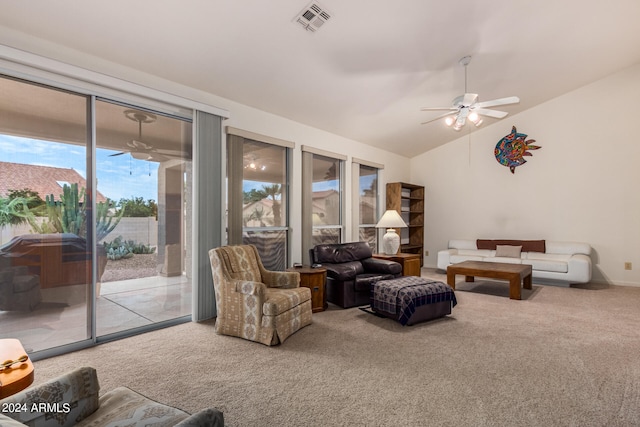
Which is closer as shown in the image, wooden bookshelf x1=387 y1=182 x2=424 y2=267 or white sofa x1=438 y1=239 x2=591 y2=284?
white sofa x1=438 y1=239 x2=591 y2=284

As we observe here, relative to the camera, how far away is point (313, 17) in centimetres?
296

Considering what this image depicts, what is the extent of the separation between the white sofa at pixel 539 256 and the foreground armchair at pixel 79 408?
6146 mm

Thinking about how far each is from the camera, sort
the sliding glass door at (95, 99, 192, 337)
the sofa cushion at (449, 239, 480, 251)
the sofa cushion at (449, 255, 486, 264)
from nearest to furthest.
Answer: the sliding glass door at (95, 99, 192, 337), the sofa cushion at (449, 255, 486, 264), the sofa cushion at (449, 239, 480, 251)

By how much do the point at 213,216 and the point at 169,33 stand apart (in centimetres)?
188

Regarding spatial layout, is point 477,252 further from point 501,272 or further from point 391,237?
point 391,237

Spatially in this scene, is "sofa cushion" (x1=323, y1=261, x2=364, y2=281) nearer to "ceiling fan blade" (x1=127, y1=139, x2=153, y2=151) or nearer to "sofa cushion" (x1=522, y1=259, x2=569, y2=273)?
"ceiling fan blade" (x1=127, y1=139, x2=153, y2=151)

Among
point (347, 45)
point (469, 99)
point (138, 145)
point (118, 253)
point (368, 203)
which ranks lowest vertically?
point (118, 253)

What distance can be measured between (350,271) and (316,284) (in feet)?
1.76

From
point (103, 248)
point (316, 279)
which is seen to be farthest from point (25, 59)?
point (316, 279)

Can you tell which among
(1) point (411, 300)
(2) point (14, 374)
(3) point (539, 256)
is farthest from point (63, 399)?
(3) point (539, 256)

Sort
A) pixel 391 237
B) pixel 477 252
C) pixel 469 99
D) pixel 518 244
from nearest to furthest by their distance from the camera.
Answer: pixel 469 99
pixel 391 237
pixel 518 244
pixel 477 252

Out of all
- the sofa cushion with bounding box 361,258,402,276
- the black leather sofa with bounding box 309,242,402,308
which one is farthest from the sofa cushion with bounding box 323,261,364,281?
the sofa cushion with bounding box 361,258,402,276

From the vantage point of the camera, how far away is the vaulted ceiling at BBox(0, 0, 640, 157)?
104 inches

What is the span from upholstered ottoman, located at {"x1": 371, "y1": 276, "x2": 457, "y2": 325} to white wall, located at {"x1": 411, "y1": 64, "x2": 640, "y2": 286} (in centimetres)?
379
